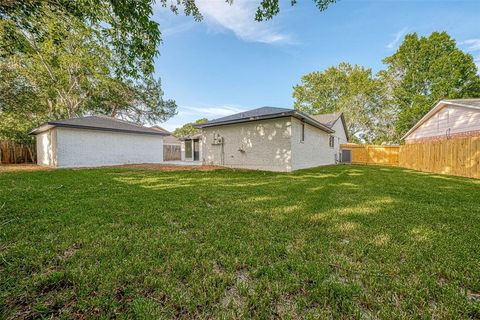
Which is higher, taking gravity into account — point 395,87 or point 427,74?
point 427,74

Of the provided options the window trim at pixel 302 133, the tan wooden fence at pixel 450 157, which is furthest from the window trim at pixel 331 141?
the window trim at pixel 302 133

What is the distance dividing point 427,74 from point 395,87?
300 centimetres

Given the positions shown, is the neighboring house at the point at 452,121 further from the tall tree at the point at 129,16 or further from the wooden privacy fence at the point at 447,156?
the tall tree at the point at 129,16

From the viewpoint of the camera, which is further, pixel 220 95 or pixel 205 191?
pixel 220 95

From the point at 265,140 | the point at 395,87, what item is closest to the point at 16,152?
the point at 265,140

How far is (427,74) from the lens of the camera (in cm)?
2066

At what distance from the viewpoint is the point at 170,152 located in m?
23.6

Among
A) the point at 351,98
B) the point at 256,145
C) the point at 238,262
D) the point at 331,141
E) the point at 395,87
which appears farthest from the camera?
the point at 351,98

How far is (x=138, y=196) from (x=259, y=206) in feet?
9.16

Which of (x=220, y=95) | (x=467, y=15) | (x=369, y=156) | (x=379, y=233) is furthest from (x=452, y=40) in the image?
(x=379, y=233)

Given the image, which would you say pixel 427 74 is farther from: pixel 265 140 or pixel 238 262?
pixel 238 262

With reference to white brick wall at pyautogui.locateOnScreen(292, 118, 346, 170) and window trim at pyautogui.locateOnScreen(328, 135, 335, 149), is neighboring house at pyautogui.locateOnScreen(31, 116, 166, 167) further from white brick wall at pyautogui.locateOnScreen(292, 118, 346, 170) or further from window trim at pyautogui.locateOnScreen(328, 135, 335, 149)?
window trim at pyautogui.locateOnScreen(328, 135, 335, 149)

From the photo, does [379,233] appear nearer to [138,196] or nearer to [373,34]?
[138,196]

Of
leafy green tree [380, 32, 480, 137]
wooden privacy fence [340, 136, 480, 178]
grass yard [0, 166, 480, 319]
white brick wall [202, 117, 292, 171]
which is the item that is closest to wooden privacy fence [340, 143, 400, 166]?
leafy green tree [380, 32, 480, 137]
